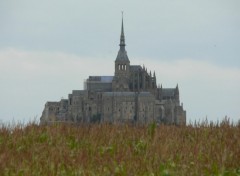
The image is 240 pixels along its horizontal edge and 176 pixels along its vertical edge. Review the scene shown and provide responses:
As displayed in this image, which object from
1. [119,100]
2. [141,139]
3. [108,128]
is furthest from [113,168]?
[119,100]

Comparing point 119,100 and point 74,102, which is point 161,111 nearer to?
point 119,100

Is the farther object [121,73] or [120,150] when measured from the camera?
[121,73]

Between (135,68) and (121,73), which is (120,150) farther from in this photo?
(135,68)

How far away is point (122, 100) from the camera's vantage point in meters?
170

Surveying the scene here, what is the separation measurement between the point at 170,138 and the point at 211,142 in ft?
3.40

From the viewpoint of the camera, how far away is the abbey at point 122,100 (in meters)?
169

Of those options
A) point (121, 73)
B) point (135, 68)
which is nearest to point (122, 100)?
point (121, 73)

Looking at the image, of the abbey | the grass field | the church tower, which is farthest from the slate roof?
the grass field

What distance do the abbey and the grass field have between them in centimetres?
15157

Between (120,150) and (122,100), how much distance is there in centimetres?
15841

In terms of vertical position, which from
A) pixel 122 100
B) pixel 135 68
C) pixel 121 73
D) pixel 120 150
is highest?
pixel 135 68

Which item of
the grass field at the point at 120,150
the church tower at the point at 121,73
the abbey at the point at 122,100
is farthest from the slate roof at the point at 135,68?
the grass field at the point at 120,150

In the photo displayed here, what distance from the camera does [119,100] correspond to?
170 metres

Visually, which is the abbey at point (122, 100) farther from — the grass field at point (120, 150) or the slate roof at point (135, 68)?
the grass field at point (120, 150)
